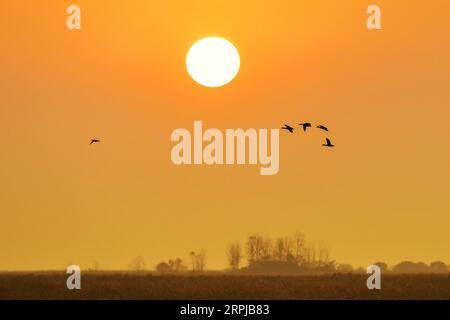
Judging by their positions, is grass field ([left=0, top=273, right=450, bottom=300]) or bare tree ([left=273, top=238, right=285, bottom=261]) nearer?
grass field ([left=0, top=273, right=450, bottom=300])

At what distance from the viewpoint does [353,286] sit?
68.3m

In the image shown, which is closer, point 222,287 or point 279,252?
point 222,287

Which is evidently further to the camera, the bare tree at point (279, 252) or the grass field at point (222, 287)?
the bare tree at point (279, 252)

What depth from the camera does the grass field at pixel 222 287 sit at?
6494 centimetres

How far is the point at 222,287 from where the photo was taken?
67812 millimetres

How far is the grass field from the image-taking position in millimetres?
64938
